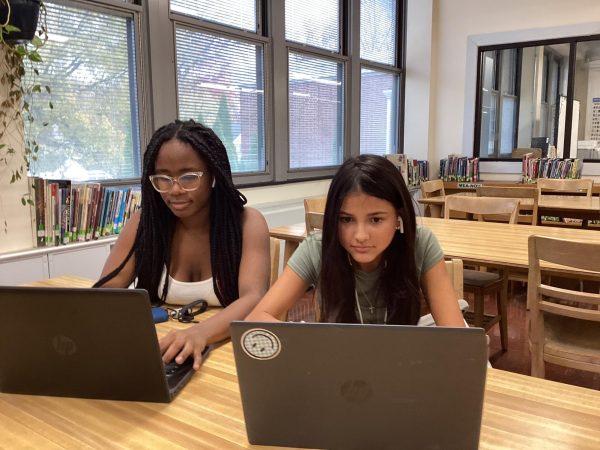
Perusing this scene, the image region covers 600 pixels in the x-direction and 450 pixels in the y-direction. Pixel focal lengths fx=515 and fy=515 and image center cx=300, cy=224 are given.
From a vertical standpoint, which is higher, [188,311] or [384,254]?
[384,254]

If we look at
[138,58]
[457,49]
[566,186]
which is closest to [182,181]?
[138,58]

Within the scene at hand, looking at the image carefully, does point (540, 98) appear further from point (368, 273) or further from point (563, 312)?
point (368, 273)

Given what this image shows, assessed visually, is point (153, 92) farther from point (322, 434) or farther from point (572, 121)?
point (572, 121)

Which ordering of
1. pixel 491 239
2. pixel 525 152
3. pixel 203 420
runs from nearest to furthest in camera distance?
pixel 203 420
pixel 491 239
pixel 525 152

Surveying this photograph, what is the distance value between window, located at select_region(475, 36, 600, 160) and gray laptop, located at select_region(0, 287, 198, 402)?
5717 millimetres

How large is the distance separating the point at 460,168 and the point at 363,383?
Answer: 218 inches

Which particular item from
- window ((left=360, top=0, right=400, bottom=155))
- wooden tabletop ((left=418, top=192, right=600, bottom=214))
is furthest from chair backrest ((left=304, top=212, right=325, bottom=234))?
window ((left=360, top=0, right=400, bottom=155))

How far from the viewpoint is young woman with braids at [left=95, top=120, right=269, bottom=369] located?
152 centimetres

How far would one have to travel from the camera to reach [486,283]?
2770 mm

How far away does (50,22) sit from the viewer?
109 inches

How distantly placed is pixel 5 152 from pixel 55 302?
1837mm

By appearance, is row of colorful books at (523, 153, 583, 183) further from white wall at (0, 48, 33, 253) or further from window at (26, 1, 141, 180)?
white wall at (0, 48, 33, 253)

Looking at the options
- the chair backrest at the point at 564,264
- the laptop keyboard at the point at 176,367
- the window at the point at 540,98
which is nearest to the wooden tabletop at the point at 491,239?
the chair backrest at the point at 564,264

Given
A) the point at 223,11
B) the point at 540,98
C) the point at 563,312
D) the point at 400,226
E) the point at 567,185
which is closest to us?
the point at 400,226
